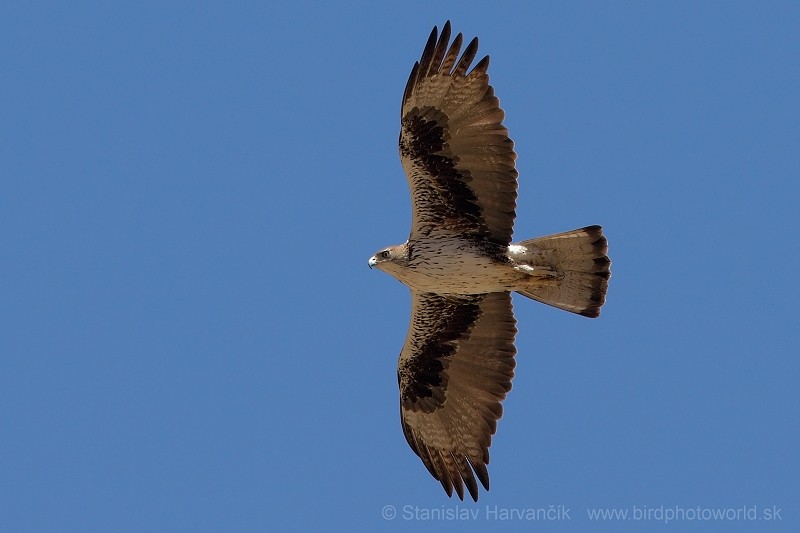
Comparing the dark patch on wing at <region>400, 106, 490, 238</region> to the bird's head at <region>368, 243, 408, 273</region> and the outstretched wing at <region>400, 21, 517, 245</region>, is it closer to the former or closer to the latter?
the outstretched wing at <region>400, 21, 517, 245</region>

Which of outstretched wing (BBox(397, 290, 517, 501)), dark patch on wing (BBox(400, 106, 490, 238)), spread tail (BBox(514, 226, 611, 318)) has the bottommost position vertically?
outstretched wing (BBox(397, 290, 517, 501))

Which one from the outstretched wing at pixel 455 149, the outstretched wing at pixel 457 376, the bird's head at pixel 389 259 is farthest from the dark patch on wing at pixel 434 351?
the outstretched wing at pixel 455 149

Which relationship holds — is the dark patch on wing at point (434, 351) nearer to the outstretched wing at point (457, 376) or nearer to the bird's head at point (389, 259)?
the outstretched wing at point (457, 376)

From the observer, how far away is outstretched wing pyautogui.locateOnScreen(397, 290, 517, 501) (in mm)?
13008

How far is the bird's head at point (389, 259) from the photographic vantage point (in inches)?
489

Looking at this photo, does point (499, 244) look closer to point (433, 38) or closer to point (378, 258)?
point (378, 258)

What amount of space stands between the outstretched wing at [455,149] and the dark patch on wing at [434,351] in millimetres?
947

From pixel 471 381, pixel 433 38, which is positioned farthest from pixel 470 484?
pixel 433 38

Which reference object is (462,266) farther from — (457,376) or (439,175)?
(457,376)

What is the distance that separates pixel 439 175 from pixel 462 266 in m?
0.88

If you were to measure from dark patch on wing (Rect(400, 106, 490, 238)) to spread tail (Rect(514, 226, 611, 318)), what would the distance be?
0.56 metres

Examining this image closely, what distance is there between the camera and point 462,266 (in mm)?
12320

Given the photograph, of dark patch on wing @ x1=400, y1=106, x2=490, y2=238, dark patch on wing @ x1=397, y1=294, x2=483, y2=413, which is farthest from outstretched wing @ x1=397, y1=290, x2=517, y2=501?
dark patch on wing @ x1=400, y1=106, x2=490, y2=238

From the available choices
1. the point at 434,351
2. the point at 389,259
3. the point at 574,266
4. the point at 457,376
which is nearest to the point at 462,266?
the point at 389,259
